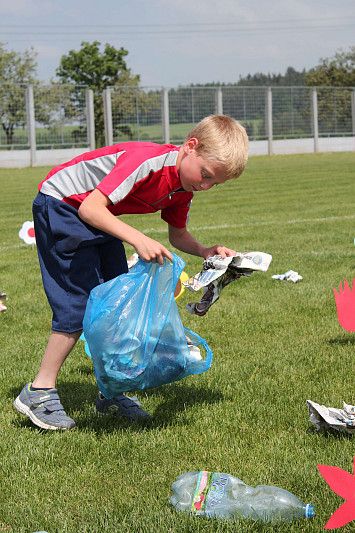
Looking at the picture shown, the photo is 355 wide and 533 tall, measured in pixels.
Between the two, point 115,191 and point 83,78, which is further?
point 83,78

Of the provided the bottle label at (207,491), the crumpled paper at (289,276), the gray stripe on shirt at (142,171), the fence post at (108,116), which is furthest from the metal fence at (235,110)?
the bottle label at (207,491)

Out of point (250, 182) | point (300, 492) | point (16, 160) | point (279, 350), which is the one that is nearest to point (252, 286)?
point (279, 350)

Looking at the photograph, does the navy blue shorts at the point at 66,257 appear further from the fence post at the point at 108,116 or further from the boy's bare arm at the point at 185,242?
the fence post at the point at 108,116

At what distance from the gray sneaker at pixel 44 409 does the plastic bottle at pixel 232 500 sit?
2.58 feet

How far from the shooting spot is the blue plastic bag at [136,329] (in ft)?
8.73

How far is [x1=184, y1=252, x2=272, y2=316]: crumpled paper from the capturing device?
283cm

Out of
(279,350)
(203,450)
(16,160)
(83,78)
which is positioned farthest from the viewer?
(83,78)

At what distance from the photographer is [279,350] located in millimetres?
3799

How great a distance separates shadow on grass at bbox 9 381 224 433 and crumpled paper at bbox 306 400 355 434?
551mm

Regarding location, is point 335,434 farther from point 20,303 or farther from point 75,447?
point 20,303

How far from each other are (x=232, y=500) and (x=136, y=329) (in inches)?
32.2

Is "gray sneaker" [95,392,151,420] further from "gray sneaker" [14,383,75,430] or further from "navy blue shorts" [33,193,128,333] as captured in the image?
"navy blue shorts" [33,193,128,333]

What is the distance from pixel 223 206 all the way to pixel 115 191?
9.44m

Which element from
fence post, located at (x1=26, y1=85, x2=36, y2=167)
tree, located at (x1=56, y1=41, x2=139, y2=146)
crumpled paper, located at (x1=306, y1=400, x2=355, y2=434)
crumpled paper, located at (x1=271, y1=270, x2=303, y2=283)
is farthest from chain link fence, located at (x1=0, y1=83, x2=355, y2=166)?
crumpled paper, located at (x1=306, y1=400, x2=355, y2=434)
